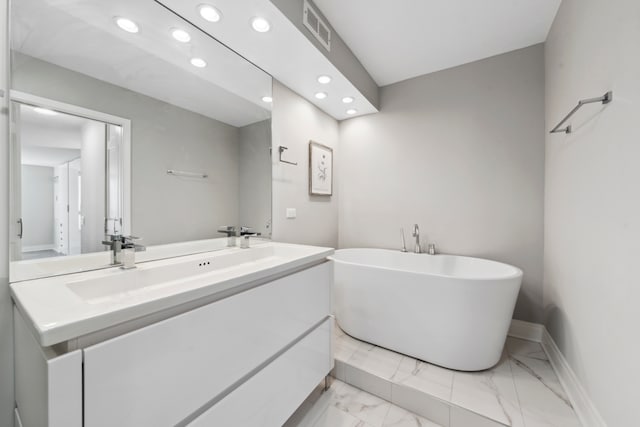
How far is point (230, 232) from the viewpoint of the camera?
164 cm

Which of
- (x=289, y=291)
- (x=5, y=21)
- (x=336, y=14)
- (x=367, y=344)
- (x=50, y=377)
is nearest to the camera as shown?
(x=50, y=377)

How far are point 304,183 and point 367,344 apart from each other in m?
1.48

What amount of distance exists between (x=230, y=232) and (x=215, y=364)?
0.90m

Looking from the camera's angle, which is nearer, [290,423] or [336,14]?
[290,423]

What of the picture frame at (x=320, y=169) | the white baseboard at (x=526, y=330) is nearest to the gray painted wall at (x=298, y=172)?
the picture frame at (x=320, y=169)

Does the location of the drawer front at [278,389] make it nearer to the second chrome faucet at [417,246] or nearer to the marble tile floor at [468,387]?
the marble tile floor at [468,387]

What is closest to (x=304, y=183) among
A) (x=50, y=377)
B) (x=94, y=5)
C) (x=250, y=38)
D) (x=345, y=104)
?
(x=345, y=104)

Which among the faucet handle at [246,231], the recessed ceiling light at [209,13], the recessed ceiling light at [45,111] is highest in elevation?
the recessed ceiling light at [209,13]

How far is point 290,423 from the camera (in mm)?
1341

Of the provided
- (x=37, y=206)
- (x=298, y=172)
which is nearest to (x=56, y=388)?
(x=37, y=206)

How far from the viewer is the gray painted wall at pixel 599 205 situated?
94 cm

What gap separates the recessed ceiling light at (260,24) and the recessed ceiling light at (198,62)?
0.37m

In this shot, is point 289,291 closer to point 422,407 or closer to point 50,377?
point 50,377

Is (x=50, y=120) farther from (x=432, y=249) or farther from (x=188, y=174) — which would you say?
(x=432, y=249)
